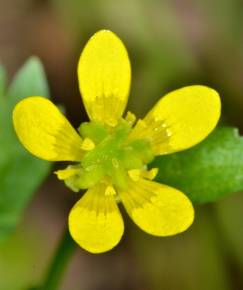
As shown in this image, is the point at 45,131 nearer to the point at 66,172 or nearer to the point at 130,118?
the point at 66,172

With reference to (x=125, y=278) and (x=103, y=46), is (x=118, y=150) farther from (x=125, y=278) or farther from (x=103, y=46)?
(x=125, y=278)

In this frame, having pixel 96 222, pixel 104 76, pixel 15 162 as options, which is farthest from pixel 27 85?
pixel 96 222

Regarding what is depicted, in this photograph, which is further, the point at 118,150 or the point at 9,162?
the point at 9,162

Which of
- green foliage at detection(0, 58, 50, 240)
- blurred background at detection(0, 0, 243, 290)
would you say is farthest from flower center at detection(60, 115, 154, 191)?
blurred background at detection(0, 0, 243, 290)

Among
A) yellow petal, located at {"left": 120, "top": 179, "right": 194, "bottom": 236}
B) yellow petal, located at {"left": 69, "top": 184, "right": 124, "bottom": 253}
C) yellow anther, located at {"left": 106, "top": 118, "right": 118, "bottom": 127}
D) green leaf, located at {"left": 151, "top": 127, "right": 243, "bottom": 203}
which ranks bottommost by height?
green leaf, located at {"left": 151, "top": 127, "right": 243, "bottom": 203}

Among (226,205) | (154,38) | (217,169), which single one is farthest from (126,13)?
(217,169)

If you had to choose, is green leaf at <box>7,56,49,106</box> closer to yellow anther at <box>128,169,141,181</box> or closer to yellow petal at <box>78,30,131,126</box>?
yellow petal at <box>78,30,131,126</box>
